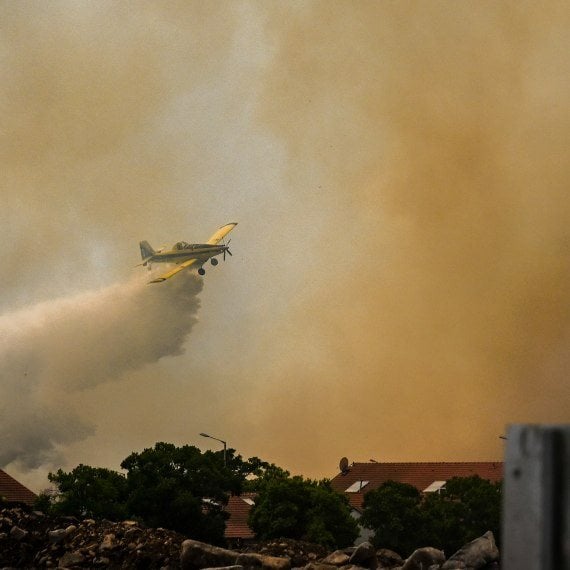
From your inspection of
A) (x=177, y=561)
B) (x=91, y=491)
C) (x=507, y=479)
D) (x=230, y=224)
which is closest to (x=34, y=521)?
(x=177, y=561)

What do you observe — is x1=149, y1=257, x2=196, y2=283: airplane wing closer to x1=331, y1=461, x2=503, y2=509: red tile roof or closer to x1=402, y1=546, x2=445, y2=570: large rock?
x1=331, y1=461, x2=503, y2=509: red tile roof

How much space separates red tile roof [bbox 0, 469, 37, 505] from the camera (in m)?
95.4

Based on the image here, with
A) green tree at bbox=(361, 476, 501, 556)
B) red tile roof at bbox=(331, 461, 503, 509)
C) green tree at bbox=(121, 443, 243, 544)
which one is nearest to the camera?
green tree at bbox=(121, 443, 243, 544)

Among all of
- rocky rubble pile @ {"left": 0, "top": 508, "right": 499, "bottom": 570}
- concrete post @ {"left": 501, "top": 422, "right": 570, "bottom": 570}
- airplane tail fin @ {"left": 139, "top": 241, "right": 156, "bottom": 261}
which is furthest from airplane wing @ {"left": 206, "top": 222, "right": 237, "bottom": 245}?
concrete post @ {"left": 501, "top": 422, "right": 570, "bottom": 570}

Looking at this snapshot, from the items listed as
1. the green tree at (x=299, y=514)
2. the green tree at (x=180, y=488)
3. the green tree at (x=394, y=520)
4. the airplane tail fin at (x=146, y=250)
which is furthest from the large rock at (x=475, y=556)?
the airplane tail fin at (x=146, y=250)

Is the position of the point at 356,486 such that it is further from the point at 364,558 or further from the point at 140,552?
the point at 140,552

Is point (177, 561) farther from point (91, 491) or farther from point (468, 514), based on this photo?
point (468, 514)

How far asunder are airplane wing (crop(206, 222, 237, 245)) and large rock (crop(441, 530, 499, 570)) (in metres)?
75.6

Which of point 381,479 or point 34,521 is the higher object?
point 381,479

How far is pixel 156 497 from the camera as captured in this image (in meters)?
76.9

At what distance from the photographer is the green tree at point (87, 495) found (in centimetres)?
7869

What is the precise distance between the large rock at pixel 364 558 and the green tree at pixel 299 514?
75.5ft

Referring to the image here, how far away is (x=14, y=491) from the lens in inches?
3826

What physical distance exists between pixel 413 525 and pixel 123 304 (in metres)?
57.5
